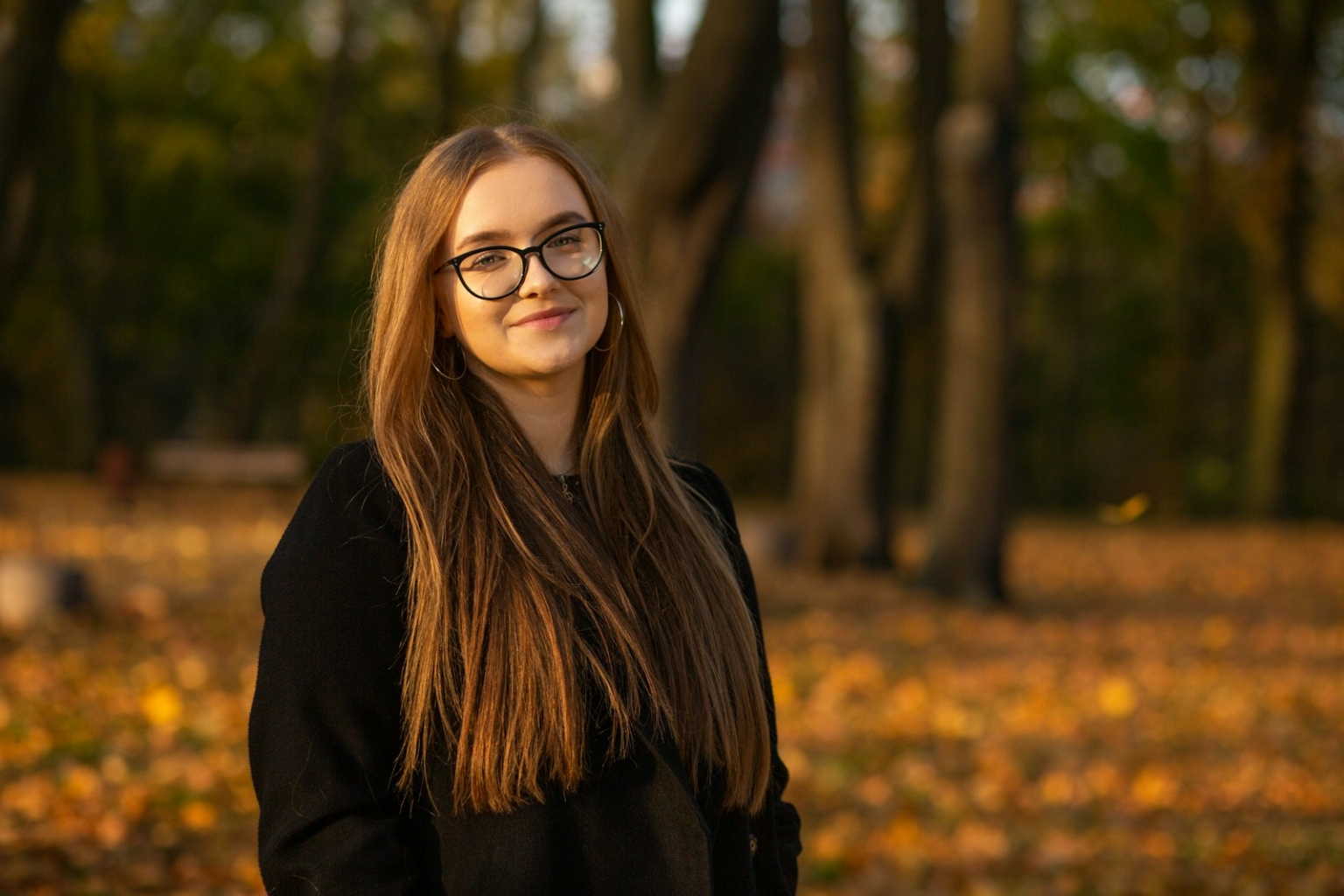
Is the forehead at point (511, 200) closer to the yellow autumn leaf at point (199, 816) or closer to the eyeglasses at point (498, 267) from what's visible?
the eyeglasses at point (498, 267)

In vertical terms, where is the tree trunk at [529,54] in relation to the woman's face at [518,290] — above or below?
above

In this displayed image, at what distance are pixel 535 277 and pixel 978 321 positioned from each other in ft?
30.4

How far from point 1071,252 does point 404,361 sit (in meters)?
22.2

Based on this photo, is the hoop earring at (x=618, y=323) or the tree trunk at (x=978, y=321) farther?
the tree trunk at (x=978, y=321)

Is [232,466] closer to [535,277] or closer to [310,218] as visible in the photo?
[310,218]

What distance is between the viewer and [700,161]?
8719 mm

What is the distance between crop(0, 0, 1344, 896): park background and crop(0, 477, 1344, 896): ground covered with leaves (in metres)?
0.03

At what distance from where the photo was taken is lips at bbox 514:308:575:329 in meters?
2.19

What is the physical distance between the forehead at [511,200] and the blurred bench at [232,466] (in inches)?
644

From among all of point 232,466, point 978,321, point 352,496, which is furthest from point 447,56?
point 352,496

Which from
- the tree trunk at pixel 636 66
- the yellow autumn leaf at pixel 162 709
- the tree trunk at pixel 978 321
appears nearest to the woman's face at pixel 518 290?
the yellow autumn leaf at pixel 162 709

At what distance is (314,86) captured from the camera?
73.9 ft

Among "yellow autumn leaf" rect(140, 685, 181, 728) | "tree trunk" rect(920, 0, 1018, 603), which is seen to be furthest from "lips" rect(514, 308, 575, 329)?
"tree trunk" rect(920, 0, 1018, 603)

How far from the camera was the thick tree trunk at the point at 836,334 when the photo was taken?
1224cm
